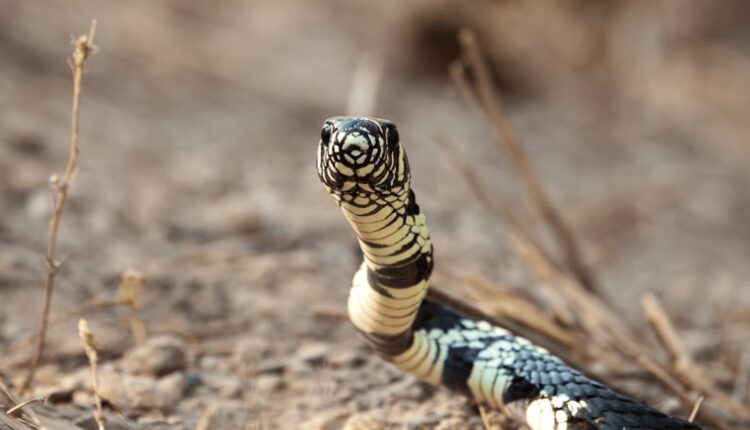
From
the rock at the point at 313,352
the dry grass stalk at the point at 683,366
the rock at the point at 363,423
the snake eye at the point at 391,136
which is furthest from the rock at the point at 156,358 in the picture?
the dry grass stalk at the point at 683,366

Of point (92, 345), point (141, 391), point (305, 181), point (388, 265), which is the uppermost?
point (388, 265)

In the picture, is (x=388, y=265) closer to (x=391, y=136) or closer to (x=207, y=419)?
(x=391, y=136)

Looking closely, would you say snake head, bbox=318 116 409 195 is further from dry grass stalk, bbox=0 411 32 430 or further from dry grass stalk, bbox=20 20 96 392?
dry grass stalk, bbox=0 411 32 430

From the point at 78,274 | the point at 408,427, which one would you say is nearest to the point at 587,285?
the point at 408,427

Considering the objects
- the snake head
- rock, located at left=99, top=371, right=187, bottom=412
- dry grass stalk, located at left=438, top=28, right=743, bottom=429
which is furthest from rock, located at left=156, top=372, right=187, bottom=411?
dry grass stalk, located at left=438, top=28, right=743, bottom=429

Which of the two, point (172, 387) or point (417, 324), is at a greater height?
point (417, 324)

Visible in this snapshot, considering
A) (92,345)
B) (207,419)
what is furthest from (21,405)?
(207,419)
